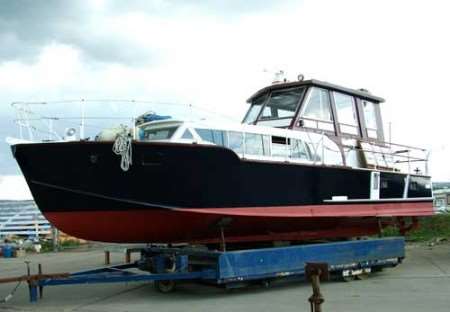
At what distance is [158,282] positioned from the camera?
8.30 meters

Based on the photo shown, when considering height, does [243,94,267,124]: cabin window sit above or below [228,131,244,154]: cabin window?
above

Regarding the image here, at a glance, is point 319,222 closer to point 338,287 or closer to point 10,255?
point 338,287

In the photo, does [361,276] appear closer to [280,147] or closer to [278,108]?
[280,147]

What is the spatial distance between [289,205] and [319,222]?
1082 mm

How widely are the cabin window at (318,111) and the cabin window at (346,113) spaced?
0.27m

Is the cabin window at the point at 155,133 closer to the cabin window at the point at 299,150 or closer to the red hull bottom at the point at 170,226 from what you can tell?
the red hull bottom at the point at 170,226

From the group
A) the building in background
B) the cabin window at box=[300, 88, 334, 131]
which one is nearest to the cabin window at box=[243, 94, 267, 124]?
the cabin window at box=[300, 88, 334, 131]

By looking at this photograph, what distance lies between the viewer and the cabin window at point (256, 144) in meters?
8.36

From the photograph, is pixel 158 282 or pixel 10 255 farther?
pixel 10 255

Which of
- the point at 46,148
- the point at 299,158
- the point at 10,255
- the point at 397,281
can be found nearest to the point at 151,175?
the point at 46,148

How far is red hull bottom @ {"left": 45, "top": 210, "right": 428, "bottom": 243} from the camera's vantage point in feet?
24.7

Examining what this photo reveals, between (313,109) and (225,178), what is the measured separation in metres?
3.13

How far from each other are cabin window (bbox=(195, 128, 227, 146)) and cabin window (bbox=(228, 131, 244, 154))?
3.5 inches

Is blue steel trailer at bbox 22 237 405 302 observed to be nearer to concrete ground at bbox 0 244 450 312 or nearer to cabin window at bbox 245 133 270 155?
concrete ground at bbox 0 244 450 312
